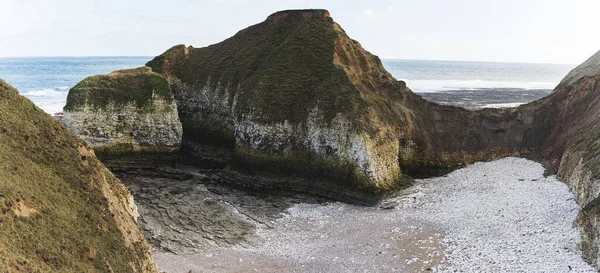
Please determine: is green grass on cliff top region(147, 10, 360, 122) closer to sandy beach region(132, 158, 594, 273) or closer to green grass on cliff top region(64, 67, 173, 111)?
green grass on cliff top region(64, 67, 173, 111)

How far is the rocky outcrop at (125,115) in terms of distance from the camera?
3684 centimetres

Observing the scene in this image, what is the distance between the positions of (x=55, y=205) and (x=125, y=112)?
28980 millimetres

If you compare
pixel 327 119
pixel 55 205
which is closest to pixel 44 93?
pixel 327 119

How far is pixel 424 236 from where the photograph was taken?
73.2 feet

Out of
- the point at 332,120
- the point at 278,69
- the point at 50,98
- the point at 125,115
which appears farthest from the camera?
the point at 50,98

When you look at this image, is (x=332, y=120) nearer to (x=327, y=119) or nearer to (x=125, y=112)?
(x=327, y=119)

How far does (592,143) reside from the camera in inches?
985

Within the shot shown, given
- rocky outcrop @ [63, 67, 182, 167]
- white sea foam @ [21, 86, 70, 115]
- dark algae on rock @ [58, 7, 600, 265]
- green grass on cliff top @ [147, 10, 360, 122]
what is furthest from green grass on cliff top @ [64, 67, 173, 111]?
white sea foam @ [21, 86, 70, 115]

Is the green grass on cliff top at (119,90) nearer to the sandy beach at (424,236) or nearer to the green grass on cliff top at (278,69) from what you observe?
the green grass on cliff top at (278,69)

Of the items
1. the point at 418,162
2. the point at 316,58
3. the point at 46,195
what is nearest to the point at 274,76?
the point at 316,58

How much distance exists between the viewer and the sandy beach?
1822cm

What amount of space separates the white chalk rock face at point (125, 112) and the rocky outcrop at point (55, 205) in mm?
24960

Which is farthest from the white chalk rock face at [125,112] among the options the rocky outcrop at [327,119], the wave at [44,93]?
the wave at [44,93]

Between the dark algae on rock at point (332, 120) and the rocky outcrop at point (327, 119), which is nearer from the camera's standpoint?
Answer: the dark algae on rock at point (332, 120)
